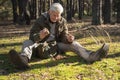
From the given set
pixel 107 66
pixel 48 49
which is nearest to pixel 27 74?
pixel 48 49

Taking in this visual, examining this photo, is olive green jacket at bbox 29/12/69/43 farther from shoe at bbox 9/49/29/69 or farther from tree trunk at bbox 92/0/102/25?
tree trunk at bbox 92/0/102/25

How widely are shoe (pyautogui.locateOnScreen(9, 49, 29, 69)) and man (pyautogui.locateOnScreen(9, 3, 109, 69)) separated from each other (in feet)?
0.19

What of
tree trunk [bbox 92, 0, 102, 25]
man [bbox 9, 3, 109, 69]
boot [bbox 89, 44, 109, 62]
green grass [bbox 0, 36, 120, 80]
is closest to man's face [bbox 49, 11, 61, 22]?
man [bbox 9, 3, 109, 69]

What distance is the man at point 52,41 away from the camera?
873cm

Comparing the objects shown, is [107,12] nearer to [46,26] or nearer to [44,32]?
[46,26]

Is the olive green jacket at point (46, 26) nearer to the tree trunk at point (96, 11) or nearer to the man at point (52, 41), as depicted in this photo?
the man at point (52, 41)

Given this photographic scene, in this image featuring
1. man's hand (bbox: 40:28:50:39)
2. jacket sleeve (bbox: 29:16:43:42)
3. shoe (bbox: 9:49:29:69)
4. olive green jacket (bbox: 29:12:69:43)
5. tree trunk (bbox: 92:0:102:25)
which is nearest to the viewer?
shoe (bbox: 9:49:29:69)

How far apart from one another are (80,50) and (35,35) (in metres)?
1.37

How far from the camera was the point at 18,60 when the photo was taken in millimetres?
7988

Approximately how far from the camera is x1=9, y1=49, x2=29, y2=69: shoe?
26.0 ft

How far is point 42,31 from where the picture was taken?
28.1 ft

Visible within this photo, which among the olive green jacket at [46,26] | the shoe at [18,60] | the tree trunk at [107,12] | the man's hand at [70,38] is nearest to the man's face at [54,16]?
the olive green jacket at [46,26]

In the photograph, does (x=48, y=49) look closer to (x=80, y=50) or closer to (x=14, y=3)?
(x=80, y=50)

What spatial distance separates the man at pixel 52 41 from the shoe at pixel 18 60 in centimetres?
6
